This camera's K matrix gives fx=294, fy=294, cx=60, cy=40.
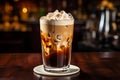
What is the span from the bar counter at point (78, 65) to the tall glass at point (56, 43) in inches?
3.2

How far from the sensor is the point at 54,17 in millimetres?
1190

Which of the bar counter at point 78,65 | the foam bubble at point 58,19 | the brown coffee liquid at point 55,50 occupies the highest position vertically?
the foam bubble at point 58,19

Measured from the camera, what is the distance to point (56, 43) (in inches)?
46.0

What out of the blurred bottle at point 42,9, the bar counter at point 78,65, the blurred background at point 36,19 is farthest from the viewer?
the blurred bottle at point 42,9

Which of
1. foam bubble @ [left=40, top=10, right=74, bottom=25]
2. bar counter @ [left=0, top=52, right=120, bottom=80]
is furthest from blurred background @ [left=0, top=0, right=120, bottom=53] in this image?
foam bubble @ [left=40, top=10, right=74, bottom=25]

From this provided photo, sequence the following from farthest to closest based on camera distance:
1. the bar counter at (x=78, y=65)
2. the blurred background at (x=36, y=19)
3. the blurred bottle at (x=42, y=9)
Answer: the blurred bottle at (x=42, y=9)
the blurred background at (x=36, y=19)
the bar counter at (x=78, y=65)

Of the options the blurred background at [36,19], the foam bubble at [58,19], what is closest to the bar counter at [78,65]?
the foam bubble at [58,19]

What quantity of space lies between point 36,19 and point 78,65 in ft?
13.7

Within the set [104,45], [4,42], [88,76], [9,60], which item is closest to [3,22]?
[4,42]

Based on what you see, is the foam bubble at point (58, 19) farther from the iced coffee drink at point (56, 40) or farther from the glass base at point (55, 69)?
the glass base at point (55, 69)

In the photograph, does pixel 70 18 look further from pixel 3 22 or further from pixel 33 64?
pixel 3 22

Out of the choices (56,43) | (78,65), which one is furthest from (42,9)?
(56,43)

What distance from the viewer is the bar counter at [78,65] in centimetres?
109

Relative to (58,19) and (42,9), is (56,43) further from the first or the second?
(42,9)
